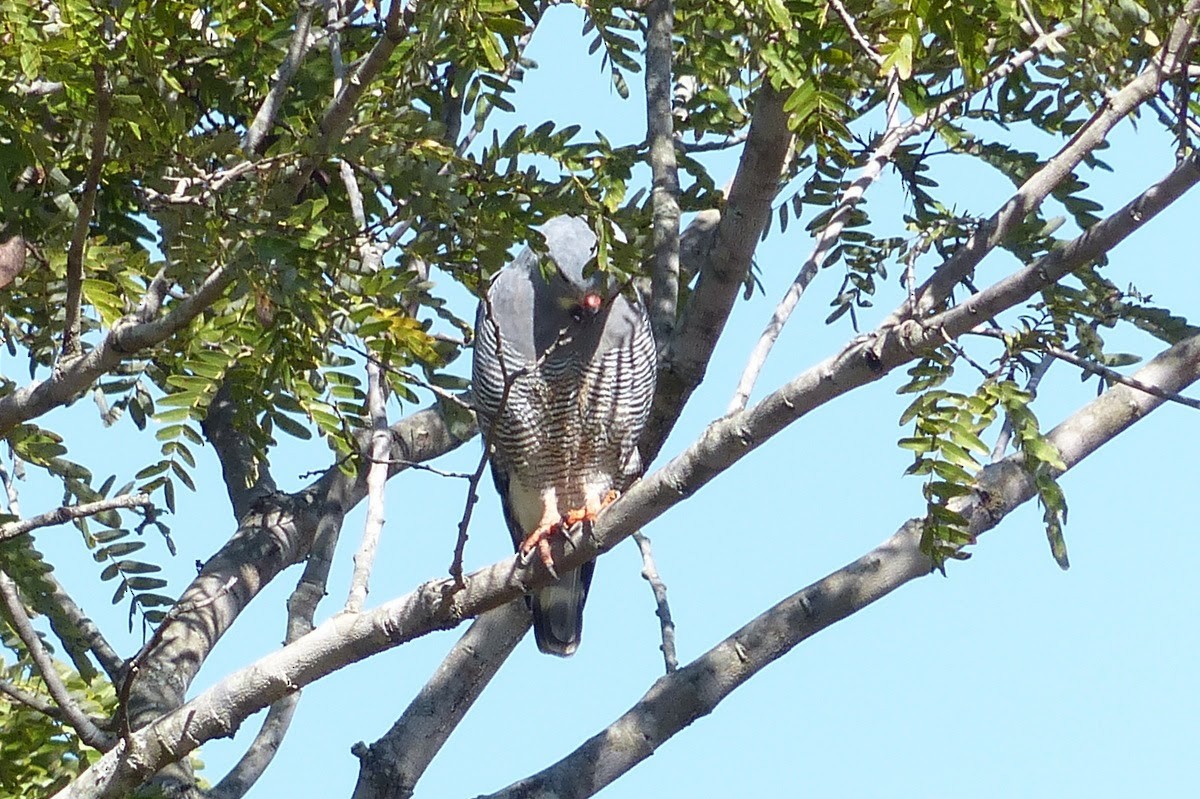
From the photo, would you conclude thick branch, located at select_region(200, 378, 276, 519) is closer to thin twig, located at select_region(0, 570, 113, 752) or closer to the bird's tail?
the bird's tail

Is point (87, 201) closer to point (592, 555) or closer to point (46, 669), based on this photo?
point (46, 669)

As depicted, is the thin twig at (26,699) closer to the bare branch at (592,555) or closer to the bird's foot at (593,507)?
the bare branch at (592,555)

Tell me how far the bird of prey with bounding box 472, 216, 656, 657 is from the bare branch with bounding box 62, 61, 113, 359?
6.66ft

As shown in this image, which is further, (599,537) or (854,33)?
(599,537)

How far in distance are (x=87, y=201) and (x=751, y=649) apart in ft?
6.65

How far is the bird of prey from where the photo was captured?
5277 millimetres

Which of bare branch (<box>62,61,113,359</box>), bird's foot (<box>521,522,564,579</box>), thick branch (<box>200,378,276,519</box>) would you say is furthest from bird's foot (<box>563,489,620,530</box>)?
bare branch (<box>62,61,113,359</box>)

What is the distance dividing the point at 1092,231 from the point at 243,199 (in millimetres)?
1714

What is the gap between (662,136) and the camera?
4.14m

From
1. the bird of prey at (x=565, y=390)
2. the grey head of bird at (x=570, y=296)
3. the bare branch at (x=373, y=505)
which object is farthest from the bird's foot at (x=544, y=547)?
the grey head of bird at (x=570, y=296)

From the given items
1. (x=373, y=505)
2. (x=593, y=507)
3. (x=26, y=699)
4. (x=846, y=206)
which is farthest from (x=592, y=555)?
(x=593, y=507)

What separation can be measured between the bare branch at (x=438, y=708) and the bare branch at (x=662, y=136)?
1.04 meters

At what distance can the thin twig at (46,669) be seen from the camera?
325 centimetres

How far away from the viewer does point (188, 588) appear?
505 cm
